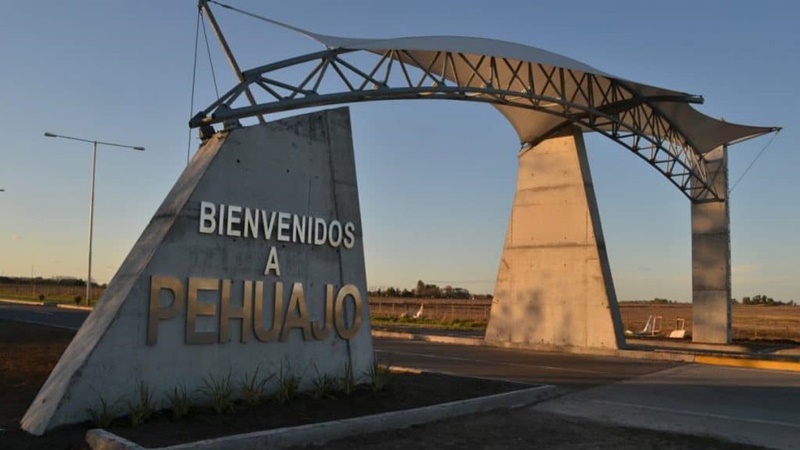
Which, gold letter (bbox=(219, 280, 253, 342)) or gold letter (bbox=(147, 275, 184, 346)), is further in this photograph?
gold letter (bbox=(219, 280, 253, 342))

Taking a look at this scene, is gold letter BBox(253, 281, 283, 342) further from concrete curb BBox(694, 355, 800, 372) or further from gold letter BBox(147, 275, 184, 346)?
concrete curb BBox(694, 355, 800, 372)

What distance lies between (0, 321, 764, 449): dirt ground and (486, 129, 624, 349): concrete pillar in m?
10.6

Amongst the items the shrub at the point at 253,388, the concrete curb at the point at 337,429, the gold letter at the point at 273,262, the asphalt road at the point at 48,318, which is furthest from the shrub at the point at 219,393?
the asphalt road at the point at 48,318

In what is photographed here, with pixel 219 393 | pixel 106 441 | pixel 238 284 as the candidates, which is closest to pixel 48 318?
pixel 238 284

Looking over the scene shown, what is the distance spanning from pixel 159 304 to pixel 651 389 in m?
9.53

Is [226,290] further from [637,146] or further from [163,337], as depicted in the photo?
[637,146]

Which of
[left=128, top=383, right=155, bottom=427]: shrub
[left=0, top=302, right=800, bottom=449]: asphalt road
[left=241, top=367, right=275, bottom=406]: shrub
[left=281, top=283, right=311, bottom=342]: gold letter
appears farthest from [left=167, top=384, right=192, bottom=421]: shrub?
[left=0, top=302, right=800, bottom=449]: asphalt road

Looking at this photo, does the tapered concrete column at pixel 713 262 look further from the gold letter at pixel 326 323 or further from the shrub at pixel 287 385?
the shrub at pixel 287 385

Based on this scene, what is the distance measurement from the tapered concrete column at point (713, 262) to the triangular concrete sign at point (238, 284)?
20.2 metres

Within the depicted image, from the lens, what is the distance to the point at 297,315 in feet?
33.4

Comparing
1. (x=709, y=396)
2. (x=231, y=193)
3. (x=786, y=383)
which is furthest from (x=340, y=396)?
(x=786, y=383)

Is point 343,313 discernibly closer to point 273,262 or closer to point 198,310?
point 273,262

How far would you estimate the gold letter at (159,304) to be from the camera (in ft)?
27.3

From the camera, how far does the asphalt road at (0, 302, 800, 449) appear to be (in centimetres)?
977
